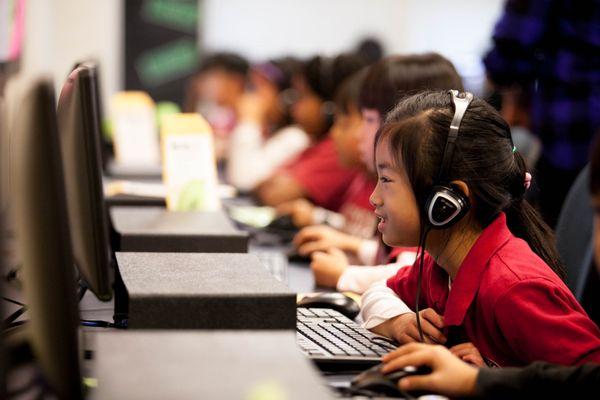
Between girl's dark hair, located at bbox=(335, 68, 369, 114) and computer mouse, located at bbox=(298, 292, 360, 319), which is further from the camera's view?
girl's dark hair, located at bbox=(335, 68, 369, 114)

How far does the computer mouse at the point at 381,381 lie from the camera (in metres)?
0.95

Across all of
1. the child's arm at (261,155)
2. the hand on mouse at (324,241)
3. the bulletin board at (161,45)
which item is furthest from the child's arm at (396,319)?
the bulletin board at (161,45)

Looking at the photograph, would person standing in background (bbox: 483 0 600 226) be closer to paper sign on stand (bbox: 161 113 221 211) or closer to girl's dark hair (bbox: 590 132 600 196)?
paper sign on stand (bbox: 161 113 221 211)

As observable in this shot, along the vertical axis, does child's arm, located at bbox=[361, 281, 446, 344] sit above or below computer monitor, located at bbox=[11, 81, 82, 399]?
below

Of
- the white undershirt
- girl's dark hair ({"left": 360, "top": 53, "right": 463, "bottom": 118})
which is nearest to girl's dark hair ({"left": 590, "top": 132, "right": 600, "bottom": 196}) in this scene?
the white undershirt

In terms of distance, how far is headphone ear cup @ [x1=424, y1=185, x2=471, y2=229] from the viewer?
120 cm

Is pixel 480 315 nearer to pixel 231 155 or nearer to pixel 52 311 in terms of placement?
pixel 52 311

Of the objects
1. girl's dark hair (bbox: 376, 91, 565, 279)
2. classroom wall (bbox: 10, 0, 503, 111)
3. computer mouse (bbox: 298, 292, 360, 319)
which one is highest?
classroom wall (bbox: 10, 0, 503, 111)

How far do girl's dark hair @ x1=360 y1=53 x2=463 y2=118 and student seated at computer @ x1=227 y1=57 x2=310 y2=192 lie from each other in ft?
5.29

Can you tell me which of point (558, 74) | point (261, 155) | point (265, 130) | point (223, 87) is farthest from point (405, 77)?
point (223, 87)

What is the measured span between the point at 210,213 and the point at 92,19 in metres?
4.39

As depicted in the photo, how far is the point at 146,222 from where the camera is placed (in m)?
1.57

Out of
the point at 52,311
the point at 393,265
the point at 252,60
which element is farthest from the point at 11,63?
the point at 252,60

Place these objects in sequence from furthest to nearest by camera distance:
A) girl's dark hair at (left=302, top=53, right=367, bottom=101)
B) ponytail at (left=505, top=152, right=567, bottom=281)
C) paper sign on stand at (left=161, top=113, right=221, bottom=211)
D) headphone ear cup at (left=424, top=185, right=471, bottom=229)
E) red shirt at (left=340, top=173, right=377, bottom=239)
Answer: girl's dark hair at (left=302, top=53, right=367, bottom=101), red shirt at (left=340, top=173, right=377, bottom=239), paper sign on stand at (left=161, top=113, right=221, bottom=211), ponytail at (left=505, top=152, right=567, bottom=281), headphone ear cup at (left=424, top=185, right=471, bottom=229)
